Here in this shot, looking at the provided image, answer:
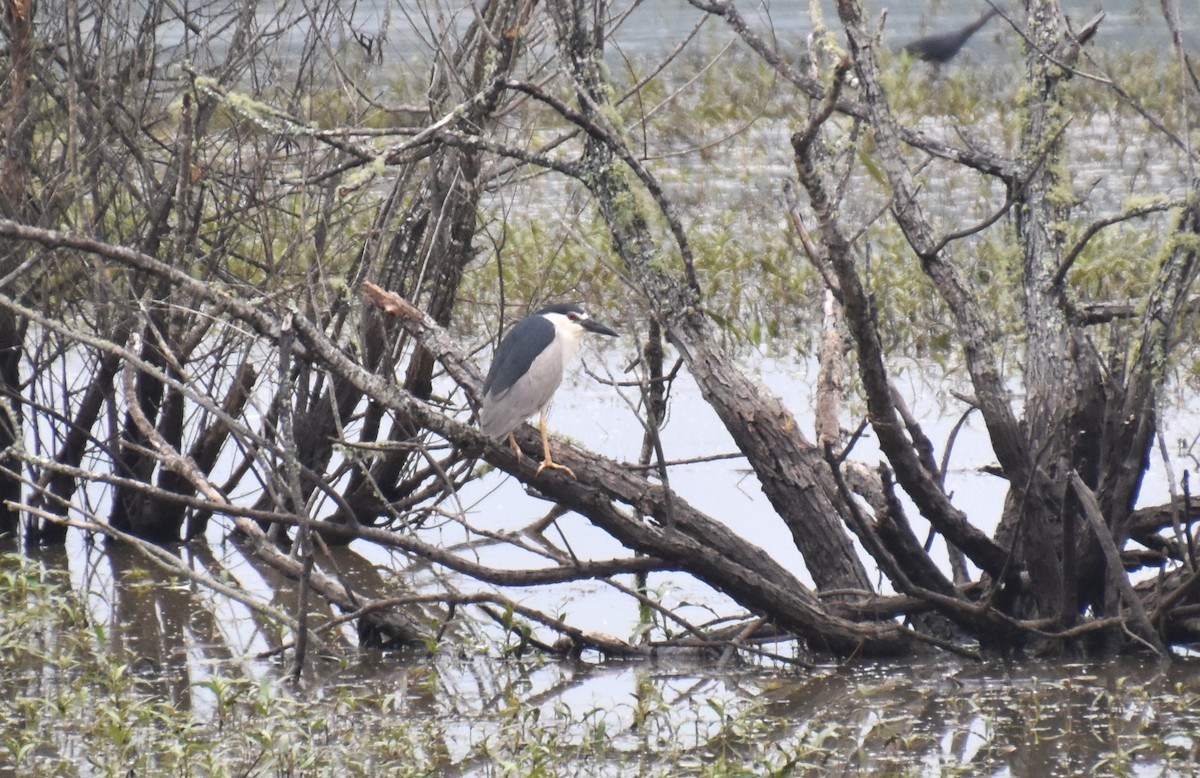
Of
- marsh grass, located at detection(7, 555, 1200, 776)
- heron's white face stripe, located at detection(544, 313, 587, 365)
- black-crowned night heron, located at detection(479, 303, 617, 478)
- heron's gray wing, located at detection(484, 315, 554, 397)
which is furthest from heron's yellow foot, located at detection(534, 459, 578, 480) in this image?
heron's white face stripe, located at detection(544, 313, 587, 365)

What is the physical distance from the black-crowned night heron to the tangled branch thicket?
0.30 ft

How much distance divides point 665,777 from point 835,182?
220 centimetres

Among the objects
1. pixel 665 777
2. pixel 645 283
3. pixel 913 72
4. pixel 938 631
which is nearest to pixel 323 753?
pixel 665 777

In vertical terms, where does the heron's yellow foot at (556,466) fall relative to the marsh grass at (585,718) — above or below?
above

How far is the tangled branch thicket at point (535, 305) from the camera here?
377cm

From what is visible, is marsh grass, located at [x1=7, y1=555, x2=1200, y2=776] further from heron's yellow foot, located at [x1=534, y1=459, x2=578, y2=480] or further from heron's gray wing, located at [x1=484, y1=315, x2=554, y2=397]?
heron's gray wing, located at [x1=484, y1=315, x2=554, y2=397]

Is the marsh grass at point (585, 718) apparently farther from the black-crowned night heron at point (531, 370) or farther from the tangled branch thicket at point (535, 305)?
the black-crowned night heron at point (531, 370)

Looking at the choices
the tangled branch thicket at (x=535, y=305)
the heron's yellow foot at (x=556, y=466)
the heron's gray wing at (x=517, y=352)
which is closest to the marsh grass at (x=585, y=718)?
the tangled branch thicket at (x=535, y=305)

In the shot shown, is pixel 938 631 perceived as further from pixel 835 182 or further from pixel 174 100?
pixel 174 100

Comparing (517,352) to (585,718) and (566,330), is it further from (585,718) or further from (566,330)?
(585,718)

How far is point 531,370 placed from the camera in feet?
14.6

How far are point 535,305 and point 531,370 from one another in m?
1.33

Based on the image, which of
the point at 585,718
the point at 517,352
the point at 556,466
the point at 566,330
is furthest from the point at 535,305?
the point at 585,718

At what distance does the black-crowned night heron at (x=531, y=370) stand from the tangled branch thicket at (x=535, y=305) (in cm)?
9
